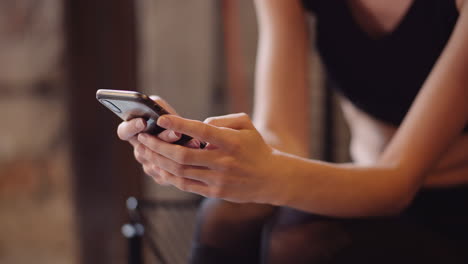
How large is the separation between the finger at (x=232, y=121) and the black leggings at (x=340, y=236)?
0.17m

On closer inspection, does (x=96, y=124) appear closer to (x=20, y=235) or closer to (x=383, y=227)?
(x=20, y=235)

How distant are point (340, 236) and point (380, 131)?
0.94 ft

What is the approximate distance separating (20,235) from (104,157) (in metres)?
0.37

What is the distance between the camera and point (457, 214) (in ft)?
2.08

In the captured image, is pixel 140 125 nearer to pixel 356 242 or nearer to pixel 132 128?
pixel 132 128

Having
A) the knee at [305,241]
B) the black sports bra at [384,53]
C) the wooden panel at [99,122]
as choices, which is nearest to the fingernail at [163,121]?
the knee at [305,241]

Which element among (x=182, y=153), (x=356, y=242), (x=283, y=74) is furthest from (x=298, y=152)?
(x=182, y=153)

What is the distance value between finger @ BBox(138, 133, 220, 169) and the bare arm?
0.29 m

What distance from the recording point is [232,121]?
50 cm

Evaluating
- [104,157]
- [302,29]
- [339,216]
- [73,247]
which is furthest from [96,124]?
[339,216]

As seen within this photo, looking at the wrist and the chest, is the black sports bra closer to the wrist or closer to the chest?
the chest

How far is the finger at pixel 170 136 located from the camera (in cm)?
46

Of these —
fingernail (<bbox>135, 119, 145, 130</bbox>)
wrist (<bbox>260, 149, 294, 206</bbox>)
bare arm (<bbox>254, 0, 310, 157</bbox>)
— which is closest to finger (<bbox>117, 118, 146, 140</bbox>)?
fingernail (<bbox>135, 119, 145, 130</bbox>)

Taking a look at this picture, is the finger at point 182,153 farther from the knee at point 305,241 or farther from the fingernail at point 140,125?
the knee at point 305,241
